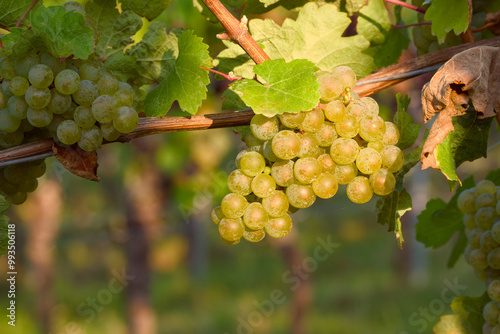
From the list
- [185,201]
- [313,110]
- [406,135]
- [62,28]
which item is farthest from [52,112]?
[185,201]

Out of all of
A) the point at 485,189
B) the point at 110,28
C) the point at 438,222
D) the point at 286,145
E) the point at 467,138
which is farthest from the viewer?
the point at 438,222

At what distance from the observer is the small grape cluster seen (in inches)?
43.7

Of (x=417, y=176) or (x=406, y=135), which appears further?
(x=417, y=176)

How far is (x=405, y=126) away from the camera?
0.99m

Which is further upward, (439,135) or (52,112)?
(439,135)

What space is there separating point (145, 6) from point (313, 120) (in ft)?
1.65

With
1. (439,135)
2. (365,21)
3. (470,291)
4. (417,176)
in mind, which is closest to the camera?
(439,135)

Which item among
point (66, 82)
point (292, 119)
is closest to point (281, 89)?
point (292, 119)

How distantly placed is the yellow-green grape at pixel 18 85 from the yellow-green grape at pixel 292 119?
0.45 metres

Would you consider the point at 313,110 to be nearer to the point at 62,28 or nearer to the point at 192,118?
the point at 192,118

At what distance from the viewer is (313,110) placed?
2.91 feet

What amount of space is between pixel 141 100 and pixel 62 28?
0.27 metres

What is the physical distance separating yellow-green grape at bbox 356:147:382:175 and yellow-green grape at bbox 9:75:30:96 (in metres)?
0.60

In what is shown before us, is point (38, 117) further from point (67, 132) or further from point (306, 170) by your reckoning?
point (306, 170)
